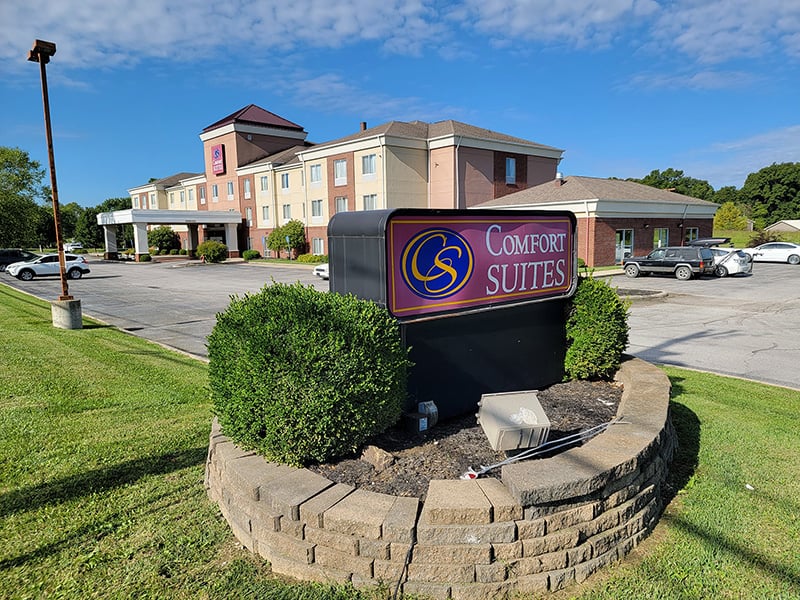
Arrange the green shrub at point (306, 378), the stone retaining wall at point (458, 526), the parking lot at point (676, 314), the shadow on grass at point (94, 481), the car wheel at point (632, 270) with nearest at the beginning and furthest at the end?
the stone retaining wall at point (458, 526) < the green shrub at point (306, 378) < the shadow on grass at point (94, 481) < the parking lot at point (676, 314) < the car wheel at point (632, 270)

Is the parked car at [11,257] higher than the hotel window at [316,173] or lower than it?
lower

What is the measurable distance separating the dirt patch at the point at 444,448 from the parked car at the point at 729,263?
80.5 ft

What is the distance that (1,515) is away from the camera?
3.70 meters

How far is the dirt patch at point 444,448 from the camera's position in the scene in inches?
141

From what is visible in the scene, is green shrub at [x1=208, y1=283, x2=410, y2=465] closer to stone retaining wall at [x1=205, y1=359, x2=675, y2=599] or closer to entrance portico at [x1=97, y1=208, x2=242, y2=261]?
stone retaining wall at [x1=205, y1=359, x2=675, y2=599]

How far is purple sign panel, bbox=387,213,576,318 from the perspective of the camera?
4.41 meters

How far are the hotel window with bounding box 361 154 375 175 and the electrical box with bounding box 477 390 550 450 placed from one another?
125 feet

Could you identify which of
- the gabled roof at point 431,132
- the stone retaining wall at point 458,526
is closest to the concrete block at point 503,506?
the stone retaining wall at point 458,526

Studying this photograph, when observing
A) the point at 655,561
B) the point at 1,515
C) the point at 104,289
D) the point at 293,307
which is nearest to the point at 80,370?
Answer: the point at 1,515

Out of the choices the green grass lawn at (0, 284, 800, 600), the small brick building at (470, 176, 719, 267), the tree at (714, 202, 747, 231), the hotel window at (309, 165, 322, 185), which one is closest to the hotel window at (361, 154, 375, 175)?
the hotel window at (309, 165, 322, 185)

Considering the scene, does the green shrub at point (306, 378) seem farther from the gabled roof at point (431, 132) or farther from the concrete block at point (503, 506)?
the gabled roof at point (431, 132)

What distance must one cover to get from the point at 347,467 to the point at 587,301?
360 cm

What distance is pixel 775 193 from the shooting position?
270 ft

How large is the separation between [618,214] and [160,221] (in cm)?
4008
